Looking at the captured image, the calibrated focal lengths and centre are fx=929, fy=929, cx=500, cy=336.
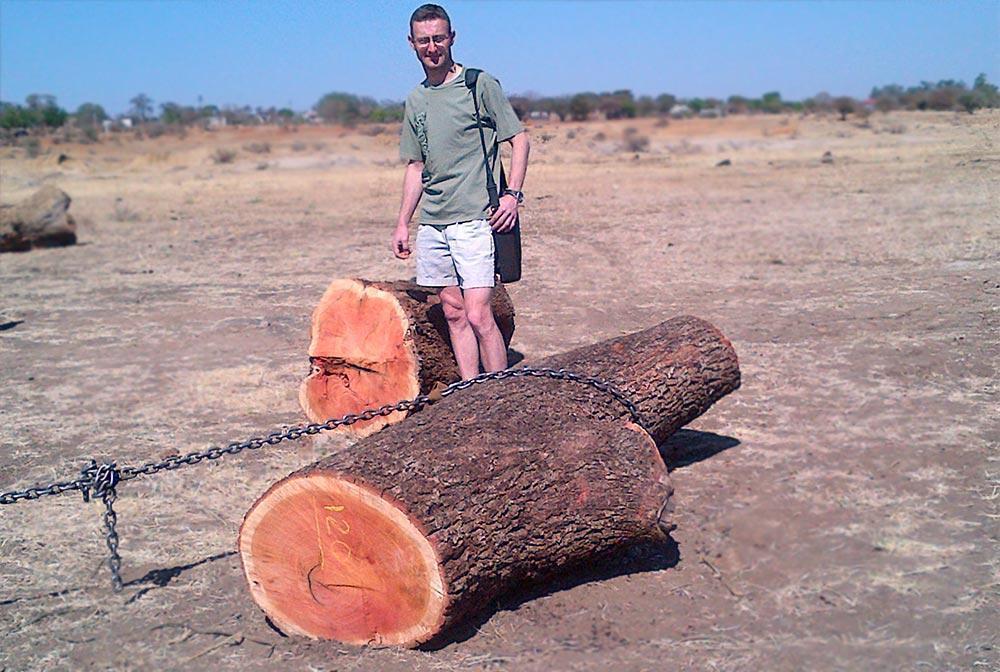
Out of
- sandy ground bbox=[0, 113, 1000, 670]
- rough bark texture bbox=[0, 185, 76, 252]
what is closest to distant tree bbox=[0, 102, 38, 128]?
rough bark texture bbox=[0, 185, 76, 252]

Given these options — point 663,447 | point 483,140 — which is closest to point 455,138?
point 483,140

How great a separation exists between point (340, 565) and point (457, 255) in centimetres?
189

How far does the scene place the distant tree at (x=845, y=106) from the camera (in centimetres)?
3734

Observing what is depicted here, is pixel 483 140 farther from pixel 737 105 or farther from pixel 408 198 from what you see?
pixel 737 105

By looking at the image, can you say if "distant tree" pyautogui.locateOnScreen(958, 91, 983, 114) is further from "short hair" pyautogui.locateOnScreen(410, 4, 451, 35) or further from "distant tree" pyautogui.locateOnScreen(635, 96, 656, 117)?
"distant tree" pyautogui.locateOnScreen(635, 96, 656, 117)

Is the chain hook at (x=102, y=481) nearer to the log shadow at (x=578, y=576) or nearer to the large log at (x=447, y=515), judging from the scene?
the large log at (x=447, y=515)

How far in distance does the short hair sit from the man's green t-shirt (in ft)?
0.96

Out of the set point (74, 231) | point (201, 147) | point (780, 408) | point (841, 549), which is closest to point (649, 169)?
point (74, 231)

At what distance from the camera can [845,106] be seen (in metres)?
40.2

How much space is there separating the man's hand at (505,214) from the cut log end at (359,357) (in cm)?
90

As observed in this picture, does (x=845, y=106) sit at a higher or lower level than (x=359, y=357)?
higher

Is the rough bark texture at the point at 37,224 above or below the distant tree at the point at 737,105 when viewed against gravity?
below

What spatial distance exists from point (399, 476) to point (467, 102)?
208 centimetres

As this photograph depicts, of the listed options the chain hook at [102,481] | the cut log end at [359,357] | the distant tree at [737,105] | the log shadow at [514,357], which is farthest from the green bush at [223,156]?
the distant tree at [737,105]
